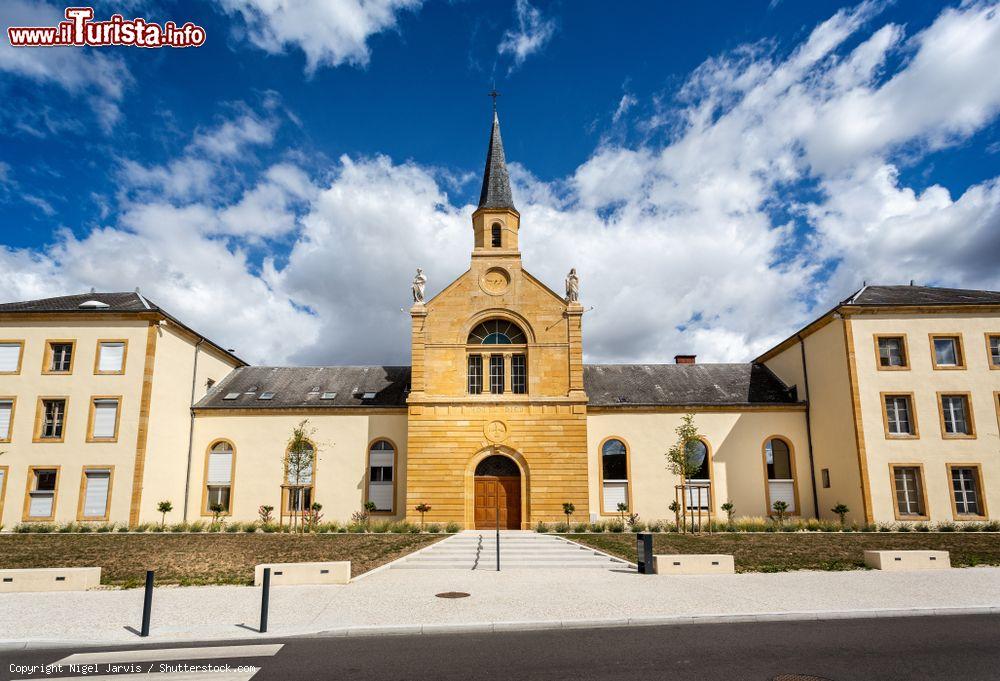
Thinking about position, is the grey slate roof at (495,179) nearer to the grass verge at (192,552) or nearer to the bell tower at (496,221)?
the bell tower at (496,221)

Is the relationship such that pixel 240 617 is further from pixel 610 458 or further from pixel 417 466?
pixel 610 458

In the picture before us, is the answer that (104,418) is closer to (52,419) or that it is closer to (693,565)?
(52,419)

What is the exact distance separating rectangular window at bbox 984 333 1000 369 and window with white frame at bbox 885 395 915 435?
3850mm

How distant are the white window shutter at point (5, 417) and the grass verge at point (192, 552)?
4.89m

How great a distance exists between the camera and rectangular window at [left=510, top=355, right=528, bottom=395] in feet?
95.0

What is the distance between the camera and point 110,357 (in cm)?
2741

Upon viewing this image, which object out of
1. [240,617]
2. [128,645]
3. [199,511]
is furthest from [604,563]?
[199,511]

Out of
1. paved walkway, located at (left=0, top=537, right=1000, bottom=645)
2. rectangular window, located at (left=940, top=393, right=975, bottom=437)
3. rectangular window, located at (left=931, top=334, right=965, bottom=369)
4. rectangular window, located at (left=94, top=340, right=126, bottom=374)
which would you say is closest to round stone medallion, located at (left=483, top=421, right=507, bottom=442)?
paved walkway, located at (left=0, top=537, right=1000, bottom=645)

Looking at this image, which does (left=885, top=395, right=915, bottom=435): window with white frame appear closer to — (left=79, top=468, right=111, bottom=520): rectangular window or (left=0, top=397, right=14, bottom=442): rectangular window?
(left=79, top=468, right=111, bottom=520): rectangular window

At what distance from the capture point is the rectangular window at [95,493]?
25953mm

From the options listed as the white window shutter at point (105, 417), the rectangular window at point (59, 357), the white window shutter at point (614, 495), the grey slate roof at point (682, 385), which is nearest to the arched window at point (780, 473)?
the grey slate roof at point (682, 385)

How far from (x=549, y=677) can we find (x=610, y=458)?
22.5 m

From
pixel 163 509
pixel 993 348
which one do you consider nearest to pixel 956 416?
pixel 993 348

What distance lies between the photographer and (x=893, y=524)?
24766 mm
